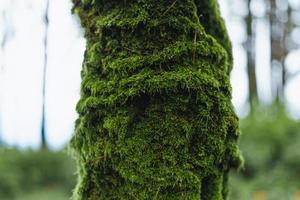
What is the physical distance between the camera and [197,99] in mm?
1959

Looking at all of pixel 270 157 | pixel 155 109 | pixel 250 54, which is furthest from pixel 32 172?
pixel 250 54

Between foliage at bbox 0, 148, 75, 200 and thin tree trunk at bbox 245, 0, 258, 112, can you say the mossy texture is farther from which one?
thin tree trunk at bbox 245, 0, 258, 112

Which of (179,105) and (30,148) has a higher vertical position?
(30,148)

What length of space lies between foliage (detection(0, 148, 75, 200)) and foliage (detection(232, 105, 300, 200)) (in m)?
4.98

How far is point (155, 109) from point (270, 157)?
892 cm

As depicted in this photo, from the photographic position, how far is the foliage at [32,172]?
11.8 m

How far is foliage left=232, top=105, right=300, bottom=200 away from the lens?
948cm

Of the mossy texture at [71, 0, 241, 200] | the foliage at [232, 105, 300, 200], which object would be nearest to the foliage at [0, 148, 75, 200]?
the foliage at [232, 105, 300, 200]

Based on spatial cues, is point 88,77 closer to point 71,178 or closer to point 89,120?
point 89,120

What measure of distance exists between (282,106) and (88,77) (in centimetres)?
1027

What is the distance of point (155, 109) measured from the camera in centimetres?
196

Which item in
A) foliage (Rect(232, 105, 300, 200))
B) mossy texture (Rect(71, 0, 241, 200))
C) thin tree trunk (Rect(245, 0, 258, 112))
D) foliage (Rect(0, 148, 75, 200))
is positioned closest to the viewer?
mossy texture (Rect(71, 0, 241, 200))

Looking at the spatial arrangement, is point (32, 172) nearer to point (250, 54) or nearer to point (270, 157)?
point (270, 157)

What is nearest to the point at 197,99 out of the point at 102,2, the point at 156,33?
the point at 156,33
